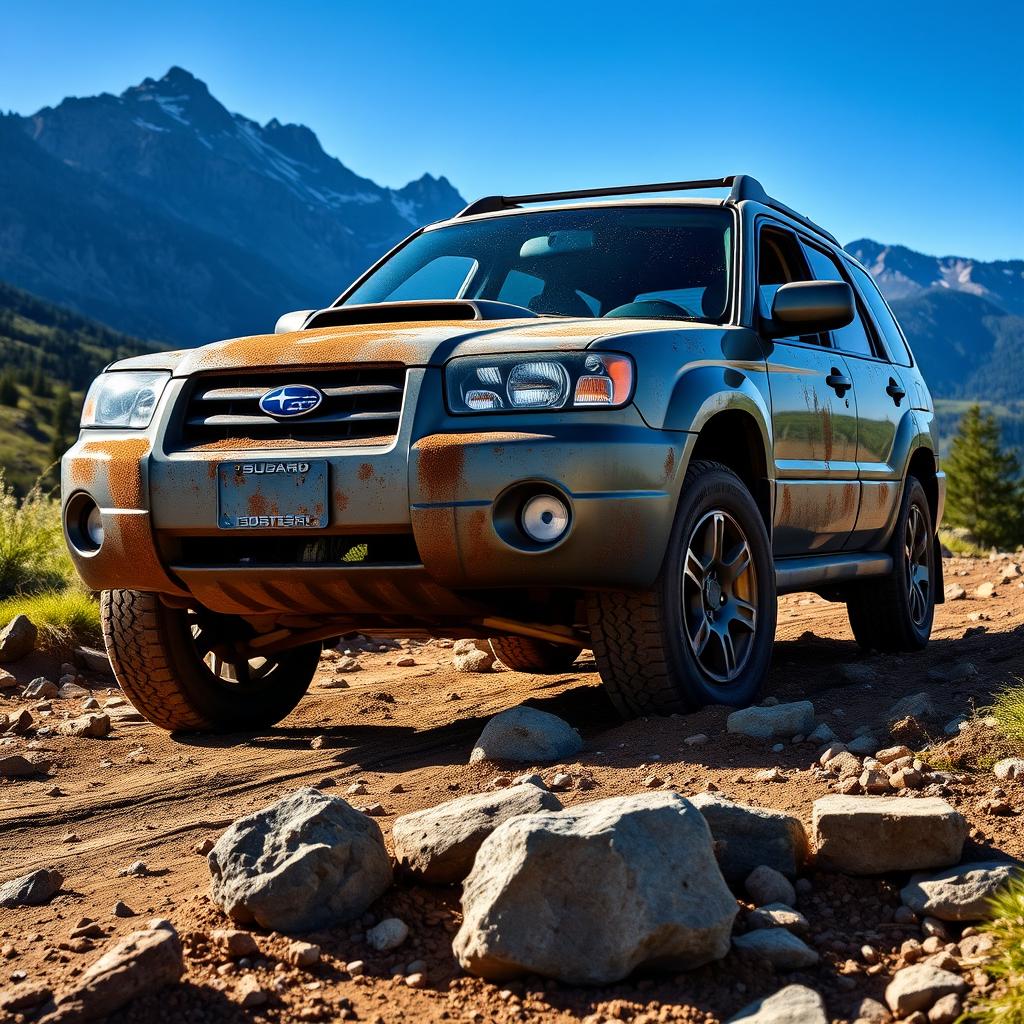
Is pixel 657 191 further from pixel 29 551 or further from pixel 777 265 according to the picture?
pixel 29 551

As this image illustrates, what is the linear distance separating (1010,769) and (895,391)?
3.65m

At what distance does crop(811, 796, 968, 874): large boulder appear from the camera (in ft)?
9.44

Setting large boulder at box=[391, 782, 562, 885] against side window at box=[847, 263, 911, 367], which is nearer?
large boulder at box=[391, 782, 562, 885]

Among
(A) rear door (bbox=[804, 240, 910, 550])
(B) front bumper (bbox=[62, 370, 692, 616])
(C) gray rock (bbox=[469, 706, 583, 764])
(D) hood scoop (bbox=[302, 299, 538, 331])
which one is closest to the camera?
(B) front bumper (bbox=[62, 370, 692, 616])

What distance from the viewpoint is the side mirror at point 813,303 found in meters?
4.97

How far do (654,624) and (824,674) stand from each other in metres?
2.01

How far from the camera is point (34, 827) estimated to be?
4008 millimetres

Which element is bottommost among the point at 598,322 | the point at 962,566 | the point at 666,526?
the point at 962,566

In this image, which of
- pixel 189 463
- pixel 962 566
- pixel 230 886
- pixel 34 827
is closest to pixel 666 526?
pixel 189 463

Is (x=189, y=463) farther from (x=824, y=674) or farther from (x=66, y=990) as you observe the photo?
(x=824, y=674)

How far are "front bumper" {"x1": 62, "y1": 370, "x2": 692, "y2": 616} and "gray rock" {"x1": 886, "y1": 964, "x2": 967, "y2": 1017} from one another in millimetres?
1800

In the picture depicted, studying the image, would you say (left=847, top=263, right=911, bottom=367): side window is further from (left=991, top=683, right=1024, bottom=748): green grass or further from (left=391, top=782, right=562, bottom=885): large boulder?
(left=391, top=782, right=562, bottom=885): large boulder

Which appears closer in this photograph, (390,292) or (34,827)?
(34,827)

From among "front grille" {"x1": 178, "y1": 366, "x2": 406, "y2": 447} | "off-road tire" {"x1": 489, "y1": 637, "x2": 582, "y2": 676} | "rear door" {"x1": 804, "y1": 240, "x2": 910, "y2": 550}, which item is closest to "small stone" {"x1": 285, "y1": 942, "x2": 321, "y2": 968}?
"front grille" {"x1": 178, "y1": 366, "x2": 406, "y2": 447}
